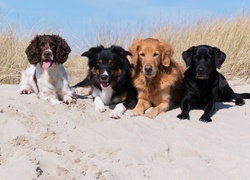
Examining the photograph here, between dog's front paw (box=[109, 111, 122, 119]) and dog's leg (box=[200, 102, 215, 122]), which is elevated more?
dog's front paw (box=[109, 111, 122, 119])

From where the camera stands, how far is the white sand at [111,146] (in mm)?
4160

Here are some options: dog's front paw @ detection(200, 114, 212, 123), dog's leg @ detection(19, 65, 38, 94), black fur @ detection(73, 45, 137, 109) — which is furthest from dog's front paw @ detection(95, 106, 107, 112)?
dog's front paw @ detection(200, 114, 212, 123)

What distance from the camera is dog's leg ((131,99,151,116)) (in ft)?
19.9

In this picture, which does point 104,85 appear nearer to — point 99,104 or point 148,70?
point 99,104

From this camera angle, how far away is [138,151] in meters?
4.59

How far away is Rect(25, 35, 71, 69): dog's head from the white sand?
2.46ft

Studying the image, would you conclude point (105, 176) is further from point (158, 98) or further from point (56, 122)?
point (158, 98)

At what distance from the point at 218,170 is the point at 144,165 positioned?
2.51ft

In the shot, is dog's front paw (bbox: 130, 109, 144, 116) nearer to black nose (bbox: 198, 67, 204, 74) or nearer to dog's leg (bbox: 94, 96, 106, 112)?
dog's leg (bbox: 94, 96, 106, 112)

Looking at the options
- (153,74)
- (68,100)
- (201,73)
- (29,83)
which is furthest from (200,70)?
(29,83)

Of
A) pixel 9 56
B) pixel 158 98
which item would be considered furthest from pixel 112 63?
pixel 9 56

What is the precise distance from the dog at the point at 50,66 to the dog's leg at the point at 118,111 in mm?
679

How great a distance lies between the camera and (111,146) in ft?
15.1

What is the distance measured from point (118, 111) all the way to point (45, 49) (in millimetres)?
1402
